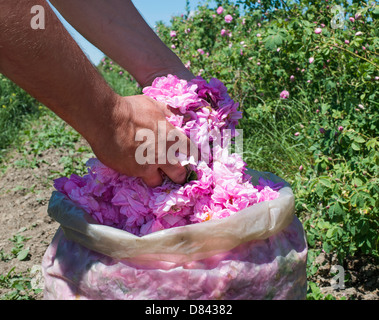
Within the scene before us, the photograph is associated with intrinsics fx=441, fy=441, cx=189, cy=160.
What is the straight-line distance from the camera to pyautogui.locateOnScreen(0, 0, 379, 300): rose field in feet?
6.26

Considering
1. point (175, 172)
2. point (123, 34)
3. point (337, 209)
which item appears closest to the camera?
point (175, 172)

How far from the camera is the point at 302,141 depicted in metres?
2.76

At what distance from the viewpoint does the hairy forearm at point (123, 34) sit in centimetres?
153

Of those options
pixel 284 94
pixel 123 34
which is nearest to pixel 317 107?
pixel 284 94

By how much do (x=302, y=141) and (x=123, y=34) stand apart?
61.6 inches

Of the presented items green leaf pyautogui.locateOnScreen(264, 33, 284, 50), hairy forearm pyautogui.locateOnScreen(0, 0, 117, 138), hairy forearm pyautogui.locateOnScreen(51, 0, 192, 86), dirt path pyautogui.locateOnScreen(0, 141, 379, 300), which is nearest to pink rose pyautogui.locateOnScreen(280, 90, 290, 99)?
green leaf pyautogui.locateOnScreen(264, 33, 284, 50)

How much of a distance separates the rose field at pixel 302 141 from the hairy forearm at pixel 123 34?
0.83 m

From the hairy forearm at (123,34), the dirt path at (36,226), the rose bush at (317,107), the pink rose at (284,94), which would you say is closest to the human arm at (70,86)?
the hairy forearm at (123,34)

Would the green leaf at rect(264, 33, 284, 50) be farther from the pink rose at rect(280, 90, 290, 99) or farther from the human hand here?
the human hand

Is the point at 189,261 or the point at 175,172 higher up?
the point at 175,172

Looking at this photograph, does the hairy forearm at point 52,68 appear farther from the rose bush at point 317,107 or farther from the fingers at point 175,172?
the rose bush at point 317,107

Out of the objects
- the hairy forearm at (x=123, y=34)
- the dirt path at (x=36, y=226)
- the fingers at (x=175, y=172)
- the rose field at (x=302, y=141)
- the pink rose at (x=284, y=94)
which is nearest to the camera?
the fingers at (x=175, y=172)

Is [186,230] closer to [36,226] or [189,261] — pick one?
[189,261]

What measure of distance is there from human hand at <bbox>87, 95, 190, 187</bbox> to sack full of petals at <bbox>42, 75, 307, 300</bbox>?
0.05m
